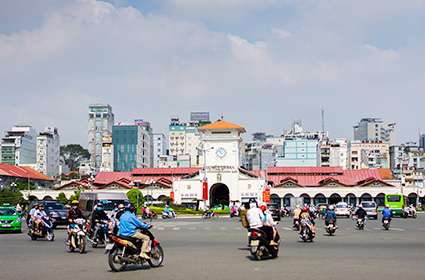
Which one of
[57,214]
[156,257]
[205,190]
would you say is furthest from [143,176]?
[156,257]

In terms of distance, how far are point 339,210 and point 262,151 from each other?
11737 centimetres

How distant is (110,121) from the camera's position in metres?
200

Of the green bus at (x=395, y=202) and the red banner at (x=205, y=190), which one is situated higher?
the red banner at (x=205, y=190)

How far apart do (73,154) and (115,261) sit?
182 meters

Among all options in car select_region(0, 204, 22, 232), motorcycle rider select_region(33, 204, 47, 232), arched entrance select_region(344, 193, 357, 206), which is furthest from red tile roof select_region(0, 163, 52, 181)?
motorcycle rider select_region(33, 204, 47, 232)

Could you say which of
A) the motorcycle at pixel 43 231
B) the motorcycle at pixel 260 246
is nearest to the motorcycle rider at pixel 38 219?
the motorcycle at pixel 43 231

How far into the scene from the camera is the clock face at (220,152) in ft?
336

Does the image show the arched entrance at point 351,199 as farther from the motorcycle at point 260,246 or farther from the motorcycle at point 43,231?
the motorcycle at point 260,246

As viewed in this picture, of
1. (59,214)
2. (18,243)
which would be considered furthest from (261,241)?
(59,214)

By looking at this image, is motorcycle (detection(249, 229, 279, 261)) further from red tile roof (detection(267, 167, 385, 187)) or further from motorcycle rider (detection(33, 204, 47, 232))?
red tile roof (detection(267, 167, 385, 187))

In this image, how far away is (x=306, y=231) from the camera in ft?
82.9

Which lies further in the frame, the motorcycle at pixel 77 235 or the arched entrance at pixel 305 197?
the arched entrance at pixel 305 197

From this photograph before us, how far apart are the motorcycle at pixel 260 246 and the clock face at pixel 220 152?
84.1 metres

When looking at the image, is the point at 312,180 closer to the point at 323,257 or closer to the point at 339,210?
the point at 339,210
